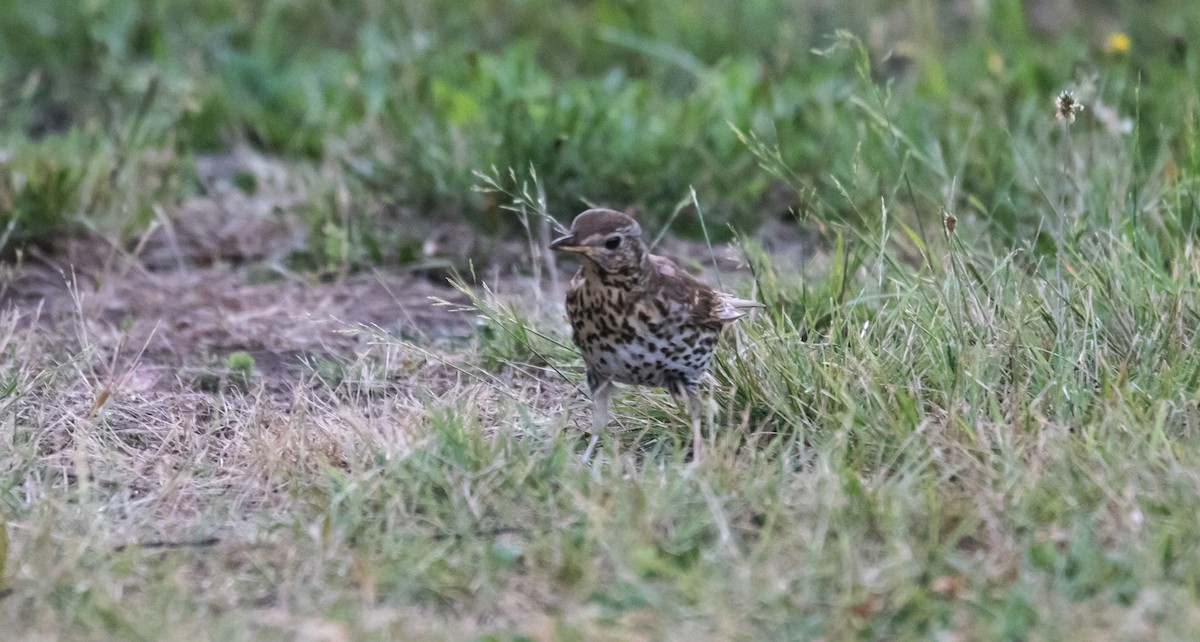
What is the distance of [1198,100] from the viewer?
17.9ft

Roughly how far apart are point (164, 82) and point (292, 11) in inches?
59.2

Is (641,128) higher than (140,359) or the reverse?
higher

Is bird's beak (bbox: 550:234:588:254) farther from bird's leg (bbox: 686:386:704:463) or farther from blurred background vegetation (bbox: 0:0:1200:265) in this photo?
blurred background vegetation (bbox: 0:0:1200:265)

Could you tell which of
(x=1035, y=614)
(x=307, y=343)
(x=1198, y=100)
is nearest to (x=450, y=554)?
(x=1035, y=614)

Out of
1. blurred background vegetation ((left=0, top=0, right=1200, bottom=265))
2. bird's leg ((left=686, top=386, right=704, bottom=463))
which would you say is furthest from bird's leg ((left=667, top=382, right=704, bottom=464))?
blurred background vegetation ((left=0, top=0, right=1200, bottom=265))

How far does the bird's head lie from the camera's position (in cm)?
383

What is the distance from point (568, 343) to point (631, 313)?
2.71ft

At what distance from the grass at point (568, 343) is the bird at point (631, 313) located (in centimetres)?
18

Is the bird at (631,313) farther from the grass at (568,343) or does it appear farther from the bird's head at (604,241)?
the grass at (568,343)

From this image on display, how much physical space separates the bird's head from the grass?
479mm

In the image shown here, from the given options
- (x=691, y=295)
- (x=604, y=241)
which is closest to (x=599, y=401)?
(x=691, y=295)

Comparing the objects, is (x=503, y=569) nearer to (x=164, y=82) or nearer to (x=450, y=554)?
(x=450, y=554)

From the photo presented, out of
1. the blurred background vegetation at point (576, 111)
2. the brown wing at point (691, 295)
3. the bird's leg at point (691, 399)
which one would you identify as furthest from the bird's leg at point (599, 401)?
the blurred background vegetation at point (576, 111)

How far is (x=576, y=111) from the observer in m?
5.90
